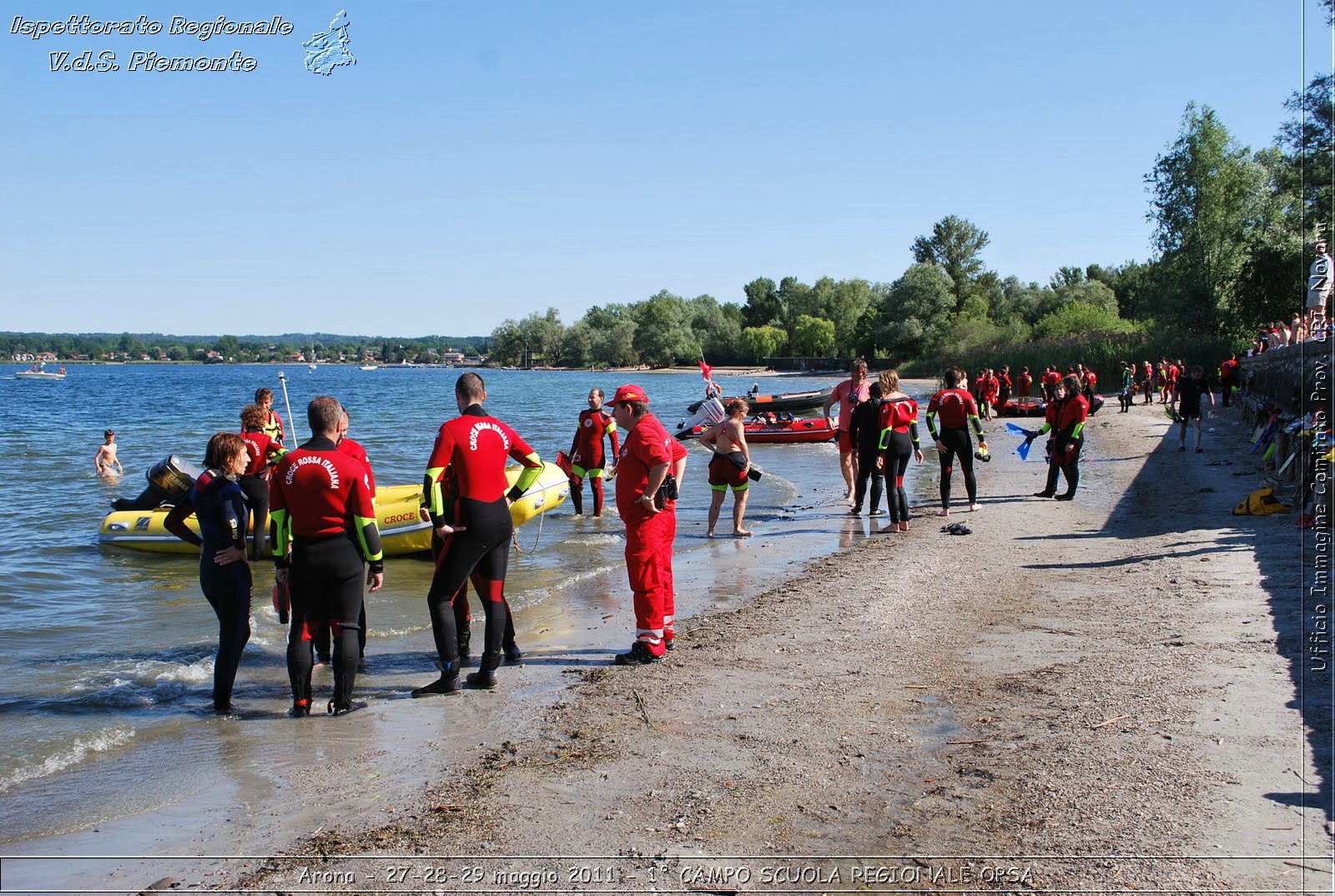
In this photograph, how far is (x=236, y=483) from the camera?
5.84m

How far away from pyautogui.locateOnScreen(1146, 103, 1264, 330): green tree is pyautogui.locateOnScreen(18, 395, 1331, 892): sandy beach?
45.7 metres

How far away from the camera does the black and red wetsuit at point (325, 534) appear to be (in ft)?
17.6

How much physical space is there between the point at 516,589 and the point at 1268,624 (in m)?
6.23

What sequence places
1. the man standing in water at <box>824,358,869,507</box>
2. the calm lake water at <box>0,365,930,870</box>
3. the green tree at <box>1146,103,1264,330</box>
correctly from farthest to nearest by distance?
the green tree at <box>1146,103,1264,330</box> < the man standing in water at <box>824,358,869,507</box> < the calm lake water at <box>0,365,930,870</box>

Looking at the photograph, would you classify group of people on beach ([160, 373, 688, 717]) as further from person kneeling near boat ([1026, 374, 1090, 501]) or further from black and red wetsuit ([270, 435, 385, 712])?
person kneeling near boat ([1026, 374, 1090, 501])

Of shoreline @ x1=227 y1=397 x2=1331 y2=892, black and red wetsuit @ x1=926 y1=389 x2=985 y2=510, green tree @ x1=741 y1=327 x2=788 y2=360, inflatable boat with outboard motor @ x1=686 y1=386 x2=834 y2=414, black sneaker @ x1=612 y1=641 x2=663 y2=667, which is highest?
green tree @ x1=741 y1=327 x2=788 y2=360

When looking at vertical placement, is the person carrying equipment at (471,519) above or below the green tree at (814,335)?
below

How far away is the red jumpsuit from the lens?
631cm

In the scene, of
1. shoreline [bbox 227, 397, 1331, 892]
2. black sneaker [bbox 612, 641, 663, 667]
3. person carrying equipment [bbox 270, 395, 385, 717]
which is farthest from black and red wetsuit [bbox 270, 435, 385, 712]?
black sneaker [bbox 612, 641, 663, 667]

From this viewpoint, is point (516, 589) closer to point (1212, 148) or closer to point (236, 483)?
point (236, 483)

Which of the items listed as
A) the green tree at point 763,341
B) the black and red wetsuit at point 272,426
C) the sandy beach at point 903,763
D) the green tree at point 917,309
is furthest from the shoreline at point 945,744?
→ the green tree at point 763,341

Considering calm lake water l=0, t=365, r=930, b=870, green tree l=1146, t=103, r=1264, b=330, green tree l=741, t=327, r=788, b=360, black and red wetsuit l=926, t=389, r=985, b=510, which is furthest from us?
green tree l=741, t=327, r=788, b=360

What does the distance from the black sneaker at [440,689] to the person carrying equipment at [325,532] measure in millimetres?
504

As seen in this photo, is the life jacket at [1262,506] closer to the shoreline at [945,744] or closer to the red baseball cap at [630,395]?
the shoreline at [945,744]
